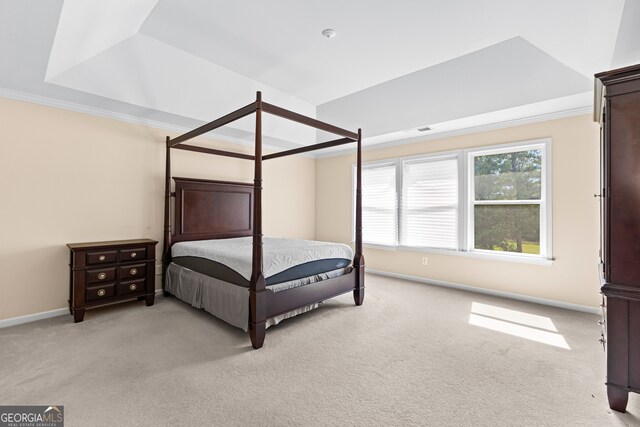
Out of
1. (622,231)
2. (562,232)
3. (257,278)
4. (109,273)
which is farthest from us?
(562,232)

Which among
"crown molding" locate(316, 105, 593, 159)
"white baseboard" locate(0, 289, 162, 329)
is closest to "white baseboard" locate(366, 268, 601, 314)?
"crown molding" locate(316, 105, 593, 159)

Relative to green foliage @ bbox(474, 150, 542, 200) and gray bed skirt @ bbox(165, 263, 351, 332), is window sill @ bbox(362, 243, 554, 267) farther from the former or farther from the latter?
gray bed skirt @ bbox(165, 263, 351, 332)

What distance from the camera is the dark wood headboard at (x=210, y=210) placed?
414 centimetres

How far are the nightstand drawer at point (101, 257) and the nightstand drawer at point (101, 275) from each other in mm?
90

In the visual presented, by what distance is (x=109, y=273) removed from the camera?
324 centimetres

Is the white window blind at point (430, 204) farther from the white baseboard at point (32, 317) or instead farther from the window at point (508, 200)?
the white baseboard at point (32, 317)

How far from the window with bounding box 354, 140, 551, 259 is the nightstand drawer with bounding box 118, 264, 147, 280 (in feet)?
12.4

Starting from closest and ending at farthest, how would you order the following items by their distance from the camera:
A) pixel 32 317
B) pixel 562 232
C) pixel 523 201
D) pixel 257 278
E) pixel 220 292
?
pixel 257 278, pixel 220 292, pixel 32 317, pixel 562 232, pixel 523 201

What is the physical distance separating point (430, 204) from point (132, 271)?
433 cm

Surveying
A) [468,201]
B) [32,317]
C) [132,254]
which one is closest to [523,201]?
[468,201]

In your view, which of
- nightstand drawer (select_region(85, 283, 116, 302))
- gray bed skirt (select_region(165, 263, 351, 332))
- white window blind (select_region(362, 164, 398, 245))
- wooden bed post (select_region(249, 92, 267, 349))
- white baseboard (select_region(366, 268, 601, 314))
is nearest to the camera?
wooden bed post (select_region(249, 92, 267, 349))

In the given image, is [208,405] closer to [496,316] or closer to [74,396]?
[74,396]

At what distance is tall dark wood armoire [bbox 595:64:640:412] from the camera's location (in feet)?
5.47

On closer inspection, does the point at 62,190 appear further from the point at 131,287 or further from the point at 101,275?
the point at 131,287
